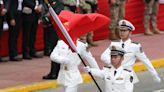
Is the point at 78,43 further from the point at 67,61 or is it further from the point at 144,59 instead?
the point at 144,59

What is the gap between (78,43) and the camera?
392 inches

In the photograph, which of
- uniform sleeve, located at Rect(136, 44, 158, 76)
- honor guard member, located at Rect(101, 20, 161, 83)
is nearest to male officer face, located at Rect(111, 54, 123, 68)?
honor guard member, located at Rect(101, 20, 161, 83)

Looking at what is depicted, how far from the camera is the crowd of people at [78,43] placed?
338 inches

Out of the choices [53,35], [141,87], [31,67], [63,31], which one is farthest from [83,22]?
[31,67]

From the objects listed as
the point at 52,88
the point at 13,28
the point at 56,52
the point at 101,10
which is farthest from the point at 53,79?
the point at 101,10

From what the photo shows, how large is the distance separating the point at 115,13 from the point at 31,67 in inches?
148

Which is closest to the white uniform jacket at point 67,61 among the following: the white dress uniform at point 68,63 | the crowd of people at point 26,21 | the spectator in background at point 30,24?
the white dress uniform at point 68,63

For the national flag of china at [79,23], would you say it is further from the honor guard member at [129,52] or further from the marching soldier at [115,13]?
the marching soldier at [115,13]

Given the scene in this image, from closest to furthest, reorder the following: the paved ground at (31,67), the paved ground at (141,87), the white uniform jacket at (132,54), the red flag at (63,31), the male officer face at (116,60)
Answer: the male officer face at (116,60) → the red flag at (63,31) → the white uniform jacket at (132,54) → the paved ground at (141,87) → the paved ground at (31,67)

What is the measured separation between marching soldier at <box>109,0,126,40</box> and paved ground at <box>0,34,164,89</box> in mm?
454

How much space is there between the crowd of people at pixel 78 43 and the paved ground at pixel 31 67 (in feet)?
1.01

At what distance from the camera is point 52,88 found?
1285cm

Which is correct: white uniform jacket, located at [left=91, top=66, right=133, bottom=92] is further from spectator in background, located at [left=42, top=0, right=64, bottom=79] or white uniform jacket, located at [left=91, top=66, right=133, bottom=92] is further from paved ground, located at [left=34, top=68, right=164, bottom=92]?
spectator in background, located at [left=42, top=0, right=64, bottom=79]

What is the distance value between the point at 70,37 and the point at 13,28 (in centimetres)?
603
